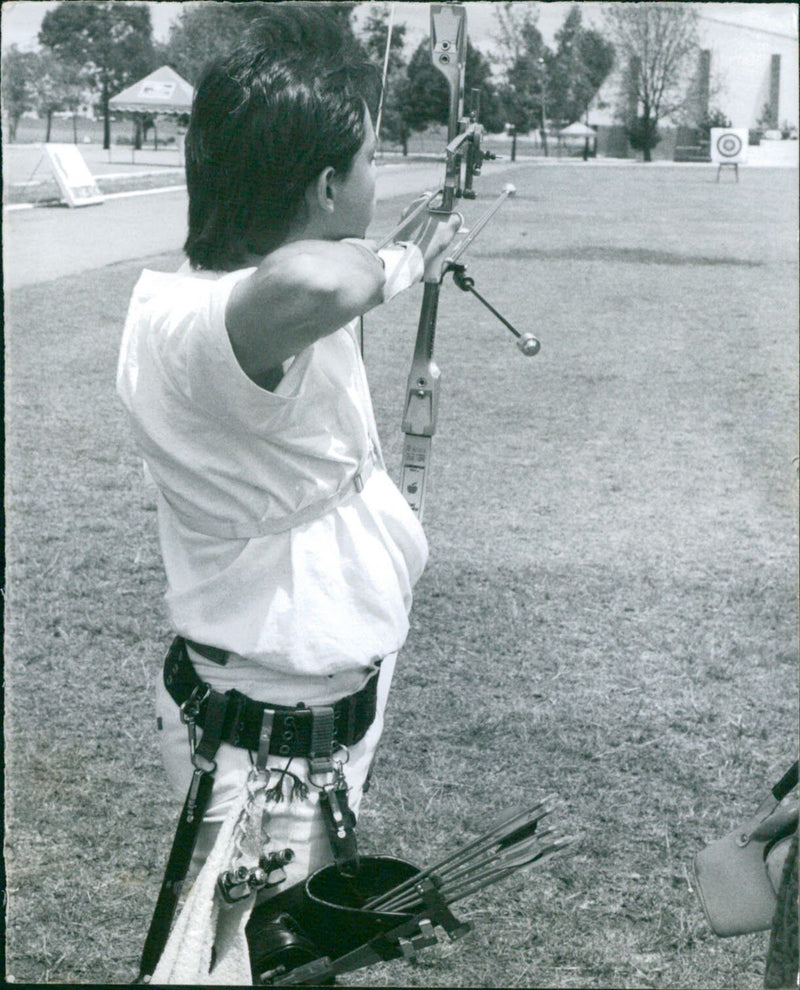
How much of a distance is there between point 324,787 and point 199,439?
1.64ft

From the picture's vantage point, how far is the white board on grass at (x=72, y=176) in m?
18.9

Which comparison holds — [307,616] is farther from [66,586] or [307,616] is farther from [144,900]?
[66,586]

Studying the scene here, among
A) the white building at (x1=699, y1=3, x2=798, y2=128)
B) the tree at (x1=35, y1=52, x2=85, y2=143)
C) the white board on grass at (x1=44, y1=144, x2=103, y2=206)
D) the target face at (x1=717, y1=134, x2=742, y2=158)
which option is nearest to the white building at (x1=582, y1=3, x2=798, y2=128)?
the white building at (x1=699, y1=3, x2=798, y2=128)

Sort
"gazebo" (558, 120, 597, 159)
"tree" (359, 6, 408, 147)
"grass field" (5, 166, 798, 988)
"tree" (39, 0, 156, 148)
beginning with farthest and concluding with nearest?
"gazebo" (558, 120, 597, 159), "grass field" (5, 166, 798, 988), "tree" (39, 0, 156, 148), "tree" (359, 6, 408, 147)

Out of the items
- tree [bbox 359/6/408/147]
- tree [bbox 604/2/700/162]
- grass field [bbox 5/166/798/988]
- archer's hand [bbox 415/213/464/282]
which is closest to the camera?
archer's hand [bbox 415/213/464/282]

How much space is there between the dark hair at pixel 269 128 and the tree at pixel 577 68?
1322 mm

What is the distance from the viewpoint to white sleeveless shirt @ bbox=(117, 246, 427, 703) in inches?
57.7

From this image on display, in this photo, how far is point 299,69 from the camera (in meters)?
1.48

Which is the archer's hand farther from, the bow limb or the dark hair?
the dark hair

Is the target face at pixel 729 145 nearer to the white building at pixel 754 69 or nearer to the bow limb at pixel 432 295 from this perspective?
the white building at pixel 754 69

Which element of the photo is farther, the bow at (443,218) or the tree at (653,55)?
the tree at (653,55)

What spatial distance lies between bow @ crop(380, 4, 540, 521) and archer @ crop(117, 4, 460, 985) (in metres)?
0.33

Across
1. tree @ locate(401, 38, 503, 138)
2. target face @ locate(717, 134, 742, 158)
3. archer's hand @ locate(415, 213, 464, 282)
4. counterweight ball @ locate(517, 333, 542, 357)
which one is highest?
target face @ locate(717, 134, 742, 158)

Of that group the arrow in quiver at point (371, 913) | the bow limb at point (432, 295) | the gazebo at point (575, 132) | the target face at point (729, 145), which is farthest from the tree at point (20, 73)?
the target face at point (729, 145)
